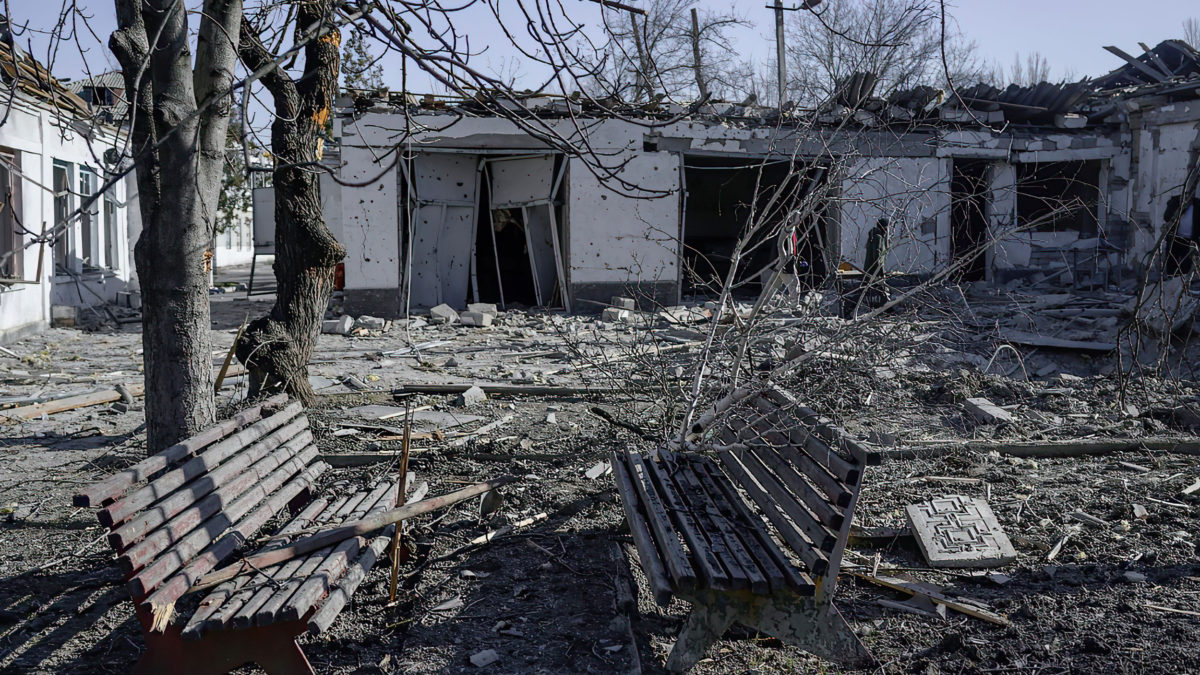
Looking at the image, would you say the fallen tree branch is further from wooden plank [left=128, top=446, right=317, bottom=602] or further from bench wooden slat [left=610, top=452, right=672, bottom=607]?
bench wooden slat [left=610, top=452, right=672, bottom=607]

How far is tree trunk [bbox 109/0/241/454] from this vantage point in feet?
14.5

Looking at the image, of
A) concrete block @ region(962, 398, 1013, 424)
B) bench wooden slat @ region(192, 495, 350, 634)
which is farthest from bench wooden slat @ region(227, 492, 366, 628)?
concrete block @ region(962, 398, 1013, 424)

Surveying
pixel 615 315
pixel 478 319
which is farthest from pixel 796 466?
pixel 478 319

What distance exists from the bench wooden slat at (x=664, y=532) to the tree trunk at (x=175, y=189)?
2.46m

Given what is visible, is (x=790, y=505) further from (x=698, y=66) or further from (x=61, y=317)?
(x=61, y=317)

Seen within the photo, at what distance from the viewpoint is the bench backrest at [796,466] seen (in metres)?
3.14

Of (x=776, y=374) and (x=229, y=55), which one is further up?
(x=229, y=55)

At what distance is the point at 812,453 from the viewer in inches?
142

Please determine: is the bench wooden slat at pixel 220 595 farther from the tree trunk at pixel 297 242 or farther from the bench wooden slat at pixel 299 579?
the tree trunk at pixel 297 242

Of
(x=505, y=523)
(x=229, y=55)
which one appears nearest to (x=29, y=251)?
(x=229, y=55)

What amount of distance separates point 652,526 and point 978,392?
556 cm

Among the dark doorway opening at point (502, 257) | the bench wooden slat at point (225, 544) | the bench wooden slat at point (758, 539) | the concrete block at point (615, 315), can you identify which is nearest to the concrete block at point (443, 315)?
the dark doorway opening at point (502, 257)

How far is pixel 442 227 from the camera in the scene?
54.0 ft

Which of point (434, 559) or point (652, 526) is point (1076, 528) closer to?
point (652, 526)
